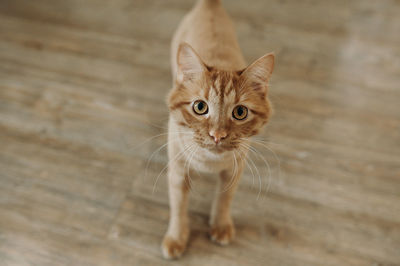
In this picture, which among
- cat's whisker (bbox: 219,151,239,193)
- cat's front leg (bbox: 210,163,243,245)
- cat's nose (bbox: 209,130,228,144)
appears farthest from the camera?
cat's front leg (bbox: 210,163,243,245)

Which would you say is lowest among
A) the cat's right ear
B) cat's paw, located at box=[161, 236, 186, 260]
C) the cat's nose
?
cat's paw, located at box=[161, 236, 186, 260]

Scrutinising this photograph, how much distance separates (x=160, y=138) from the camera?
169cm

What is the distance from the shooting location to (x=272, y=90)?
6.19 feet

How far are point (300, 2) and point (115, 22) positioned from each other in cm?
130

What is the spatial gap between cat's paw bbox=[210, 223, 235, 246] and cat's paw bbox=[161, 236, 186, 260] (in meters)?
0.13

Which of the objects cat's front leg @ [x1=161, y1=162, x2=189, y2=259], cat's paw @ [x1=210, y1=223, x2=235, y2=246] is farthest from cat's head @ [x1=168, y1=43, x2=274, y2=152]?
cat's paw @ [x1=210, y1=223, x2=235, y2=246]

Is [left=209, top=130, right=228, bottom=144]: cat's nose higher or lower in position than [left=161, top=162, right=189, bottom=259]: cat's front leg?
higher

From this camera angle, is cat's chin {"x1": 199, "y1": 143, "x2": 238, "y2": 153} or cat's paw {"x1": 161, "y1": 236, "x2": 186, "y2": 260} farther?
cat's paw {"x1": 161, "y1": 236, "x2": 186, "y2": 260}

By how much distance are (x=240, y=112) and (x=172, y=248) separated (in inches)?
23.7

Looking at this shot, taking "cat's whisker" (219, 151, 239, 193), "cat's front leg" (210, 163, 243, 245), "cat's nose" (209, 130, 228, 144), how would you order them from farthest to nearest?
"cat's front leg" (210, 163, 243, 245), "cat's whisker" (219, 151, 239, 193), "cat's nose" (209, 130, 228, 144)

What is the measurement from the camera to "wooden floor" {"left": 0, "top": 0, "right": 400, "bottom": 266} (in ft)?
4.50

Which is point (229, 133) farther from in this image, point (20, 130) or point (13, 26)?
point (13, 26)

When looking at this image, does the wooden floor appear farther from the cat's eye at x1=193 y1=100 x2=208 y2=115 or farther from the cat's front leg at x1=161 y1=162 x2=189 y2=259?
the cat's eye at x1=193 y1=100 x2=208 y2=115

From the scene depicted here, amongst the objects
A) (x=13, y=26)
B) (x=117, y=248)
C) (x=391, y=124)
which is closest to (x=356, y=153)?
(x=391, y=124)
